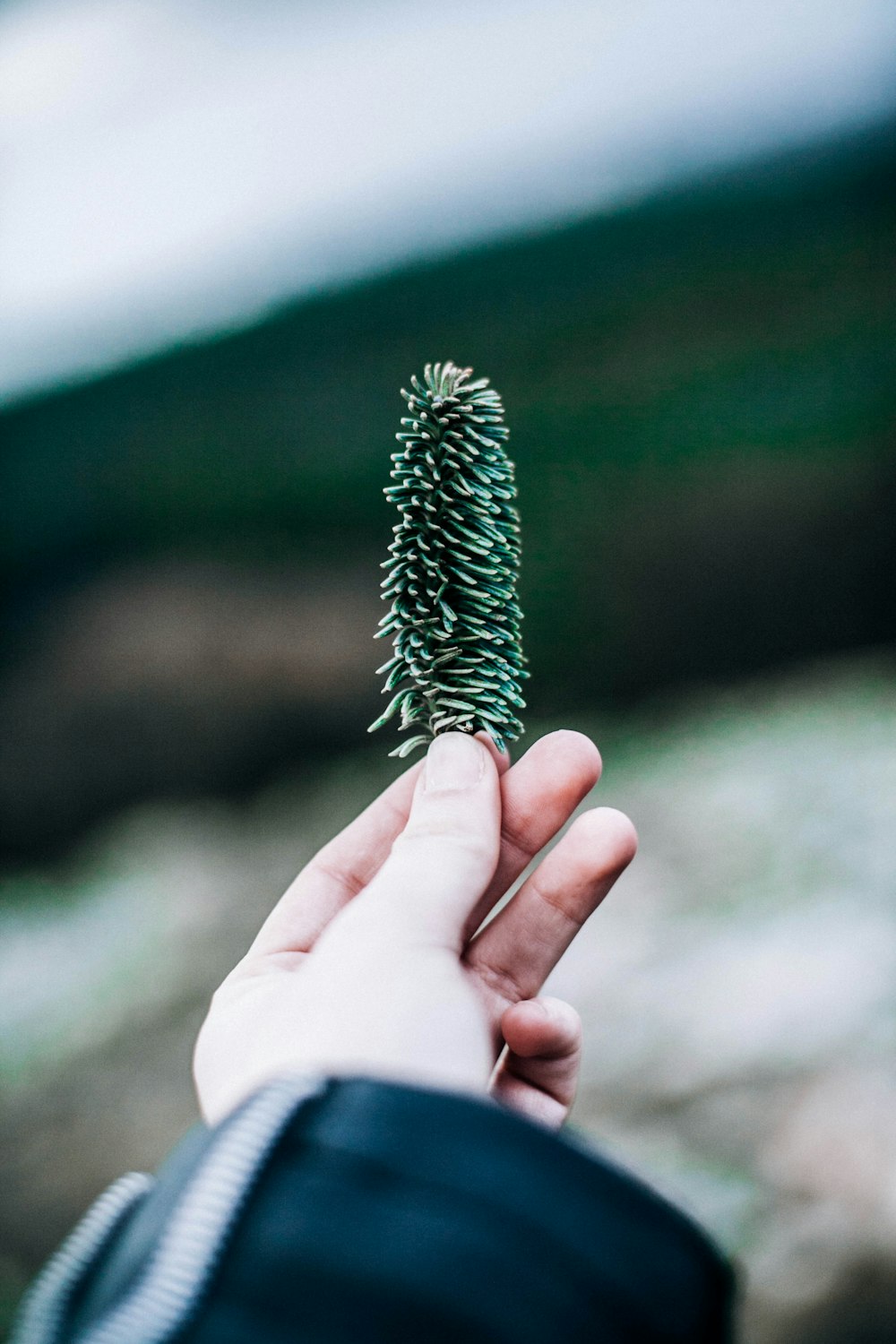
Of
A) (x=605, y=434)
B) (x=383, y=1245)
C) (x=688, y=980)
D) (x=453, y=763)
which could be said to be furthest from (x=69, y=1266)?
(x=605, y=434)

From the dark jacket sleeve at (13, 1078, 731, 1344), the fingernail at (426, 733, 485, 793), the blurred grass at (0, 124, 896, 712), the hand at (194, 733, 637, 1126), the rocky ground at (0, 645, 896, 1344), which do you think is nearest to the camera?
the dark jacket sleeve at (13, 1078, 731, 1344)

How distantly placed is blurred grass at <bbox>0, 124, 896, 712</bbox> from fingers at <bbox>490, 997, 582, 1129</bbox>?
3281mm

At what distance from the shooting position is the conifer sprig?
1.32 meters

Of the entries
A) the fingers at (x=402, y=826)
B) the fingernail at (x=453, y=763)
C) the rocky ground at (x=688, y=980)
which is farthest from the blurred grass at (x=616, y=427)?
the fingernail at (x=453, y=763)

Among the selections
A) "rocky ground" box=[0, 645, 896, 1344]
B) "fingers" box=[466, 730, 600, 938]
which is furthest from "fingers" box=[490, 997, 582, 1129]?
"rocky ground" box=[0, 645, 896, 1344]

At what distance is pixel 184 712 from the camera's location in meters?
5.08

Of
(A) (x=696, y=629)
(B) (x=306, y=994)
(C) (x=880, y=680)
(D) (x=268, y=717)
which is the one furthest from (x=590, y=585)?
(B) (x=306, y=994)

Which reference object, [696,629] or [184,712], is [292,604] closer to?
[184,712]

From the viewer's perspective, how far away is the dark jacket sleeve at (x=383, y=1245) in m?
0.70

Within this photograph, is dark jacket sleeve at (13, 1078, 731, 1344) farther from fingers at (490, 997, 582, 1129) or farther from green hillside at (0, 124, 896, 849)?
green hillside at (0, 124, 896, 849)

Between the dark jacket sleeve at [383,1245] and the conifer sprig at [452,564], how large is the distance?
62cm

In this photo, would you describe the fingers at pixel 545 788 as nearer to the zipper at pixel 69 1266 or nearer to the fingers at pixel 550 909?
the fingers at pixel 550 909

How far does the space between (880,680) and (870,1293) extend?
119 inches

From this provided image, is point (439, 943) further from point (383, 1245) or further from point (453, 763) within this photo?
point (383, 1245)
